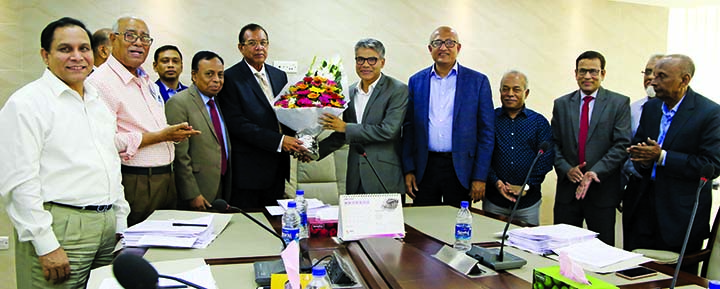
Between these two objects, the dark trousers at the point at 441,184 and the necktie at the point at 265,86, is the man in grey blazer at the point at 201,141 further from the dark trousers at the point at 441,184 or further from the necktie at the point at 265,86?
the dark trousers at the point at 441,184

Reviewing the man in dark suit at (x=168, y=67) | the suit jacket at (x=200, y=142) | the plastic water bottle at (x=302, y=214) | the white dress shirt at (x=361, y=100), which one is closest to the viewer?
the plastic water bottle at (x=302, y=214)

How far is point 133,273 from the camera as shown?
782 mm

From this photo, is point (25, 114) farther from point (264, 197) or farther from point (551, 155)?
point (551, 155)

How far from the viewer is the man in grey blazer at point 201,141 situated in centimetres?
275

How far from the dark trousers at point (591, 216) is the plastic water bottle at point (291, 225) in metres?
2.11

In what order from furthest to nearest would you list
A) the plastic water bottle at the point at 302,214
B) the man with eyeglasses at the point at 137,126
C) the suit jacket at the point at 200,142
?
the suit jacket at the point at 200,142, the man with eyeglasses at the point at 137,126, the plastic water bottle at the point at 302,214

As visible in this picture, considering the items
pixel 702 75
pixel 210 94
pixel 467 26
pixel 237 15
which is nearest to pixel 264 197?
pixel 210 94

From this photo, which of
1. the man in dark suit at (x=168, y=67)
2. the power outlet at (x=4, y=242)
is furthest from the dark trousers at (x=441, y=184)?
the power outlet at (x=4, y=242)

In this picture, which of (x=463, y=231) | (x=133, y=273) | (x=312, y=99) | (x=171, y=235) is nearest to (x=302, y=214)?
(x=171, y=235)

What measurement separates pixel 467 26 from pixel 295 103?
303 centimetres

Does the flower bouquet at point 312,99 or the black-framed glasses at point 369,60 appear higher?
the black-framed glasses at point 369,60

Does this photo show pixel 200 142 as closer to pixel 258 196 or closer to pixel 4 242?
pixel 258 196

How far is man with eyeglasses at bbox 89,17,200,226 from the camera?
7.76ft

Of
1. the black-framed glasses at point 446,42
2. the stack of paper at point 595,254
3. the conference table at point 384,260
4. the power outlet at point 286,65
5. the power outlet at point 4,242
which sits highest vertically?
the black-framed glasses at point 446,42
